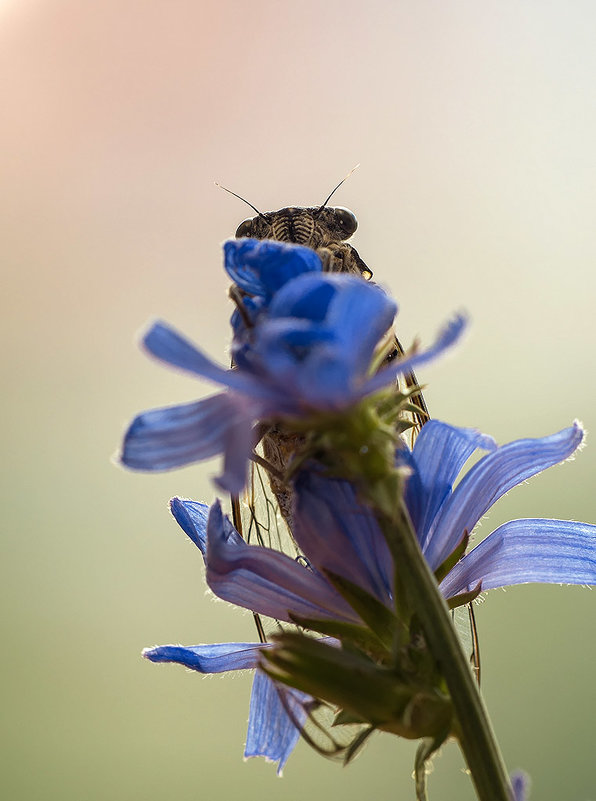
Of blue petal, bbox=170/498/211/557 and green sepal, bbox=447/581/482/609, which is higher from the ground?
blue petal, bbox=170/498/211/557

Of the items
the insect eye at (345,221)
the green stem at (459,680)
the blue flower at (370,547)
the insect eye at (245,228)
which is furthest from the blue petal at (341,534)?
the insect eye at (345,221)

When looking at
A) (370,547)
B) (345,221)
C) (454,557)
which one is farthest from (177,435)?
(345,221)

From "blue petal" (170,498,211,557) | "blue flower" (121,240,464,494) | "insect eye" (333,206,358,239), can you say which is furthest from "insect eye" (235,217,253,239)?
"blue flower" (121,240,464,494)

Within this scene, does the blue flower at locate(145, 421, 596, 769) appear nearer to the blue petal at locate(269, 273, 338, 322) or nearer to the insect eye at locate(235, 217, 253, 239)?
the blue petal at locate(269, 273, 338, 322)

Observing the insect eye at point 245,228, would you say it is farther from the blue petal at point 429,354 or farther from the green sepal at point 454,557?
the blue petal at point 429,354

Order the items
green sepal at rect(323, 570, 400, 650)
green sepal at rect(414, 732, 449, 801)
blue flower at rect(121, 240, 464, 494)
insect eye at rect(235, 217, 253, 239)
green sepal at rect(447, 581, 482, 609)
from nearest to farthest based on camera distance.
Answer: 1. blue flower at rect(121, 240, 464, 494)
2. green sepal at rect(414, 732, 449, 801)
3. green sepal at rect(323, 570, 400, 650)
4. green sepal at rect(447, 581, 482, 609)
5. insect eye at rect(235, 217, 253, 239)

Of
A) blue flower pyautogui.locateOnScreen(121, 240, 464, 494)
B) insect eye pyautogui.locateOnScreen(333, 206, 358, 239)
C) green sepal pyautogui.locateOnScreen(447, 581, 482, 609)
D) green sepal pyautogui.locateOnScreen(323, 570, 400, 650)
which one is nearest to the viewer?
blue flower pyautogui.locateOnScreen(121, 240, 464, 494)

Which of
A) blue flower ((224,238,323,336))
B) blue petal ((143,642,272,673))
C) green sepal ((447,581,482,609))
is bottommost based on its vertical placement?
blue petal ((143,642,272,673))

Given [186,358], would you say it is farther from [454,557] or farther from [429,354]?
[454,557]
